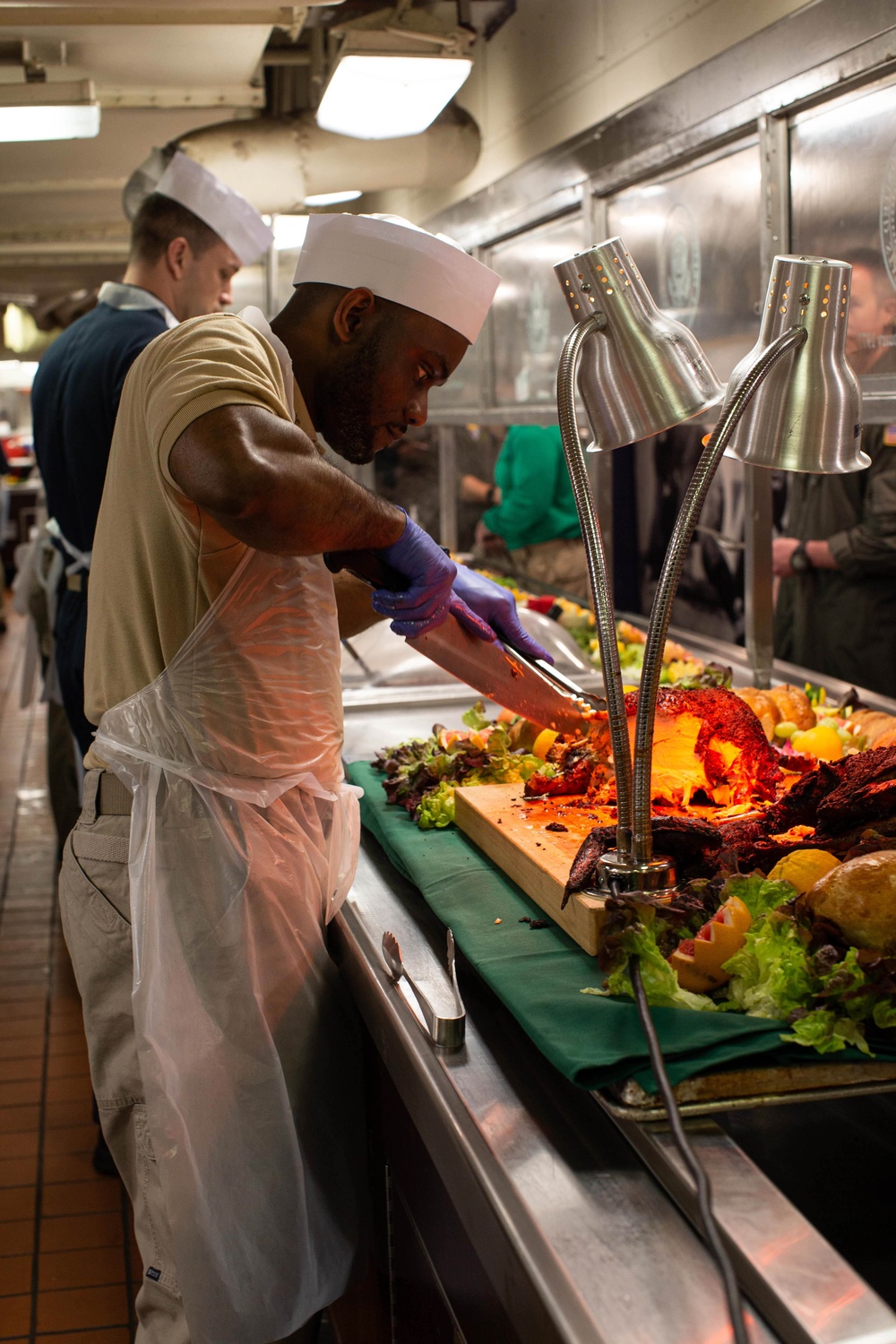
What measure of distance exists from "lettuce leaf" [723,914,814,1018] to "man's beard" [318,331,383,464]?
91cm

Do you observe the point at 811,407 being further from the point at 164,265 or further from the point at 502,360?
the point at 502,360

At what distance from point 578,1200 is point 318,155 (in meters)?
4.92

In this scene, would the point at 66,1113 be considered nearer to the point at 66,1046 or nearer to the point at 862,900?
the point at 66,1046

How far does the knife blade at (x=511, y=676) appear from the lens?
198 centimetres

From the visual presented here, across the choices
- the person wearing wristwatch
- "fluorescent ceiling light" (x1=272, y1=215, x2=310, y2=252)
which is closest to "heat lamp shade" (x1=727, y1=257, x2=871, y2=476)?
the person wearing wristwatch

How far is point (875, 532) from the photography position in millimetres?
4387

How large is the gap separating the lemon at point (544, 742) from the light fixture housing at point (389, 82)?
266 centimetres

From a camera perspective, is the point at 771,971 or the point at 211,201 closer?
the point at 771,971

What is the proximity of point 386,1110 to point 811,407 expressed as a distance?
45.5 inches

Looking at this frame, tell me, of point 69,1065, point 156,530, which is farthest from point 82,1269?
point 156,530

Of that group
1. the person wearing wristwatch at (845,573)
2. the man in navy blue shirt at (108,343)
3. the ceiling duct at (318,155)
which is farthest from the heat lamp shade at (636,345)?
the ceiling duct at (318,155)

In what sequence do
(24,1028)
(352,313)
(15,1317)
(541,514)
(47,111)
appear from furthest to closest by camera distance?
(541,514) → (47,111) → (24,1028) → (15,1317) → (352,313)

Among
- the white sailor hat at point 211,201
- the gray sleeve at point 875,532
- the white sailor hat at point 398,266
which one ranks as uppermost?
the white sailor hat at point 211,201

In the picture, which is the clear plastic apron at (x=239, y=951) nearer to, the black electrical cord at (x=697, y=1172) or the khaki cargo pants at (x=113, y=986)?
the khaki cargo pants at (x=113, y=986)
